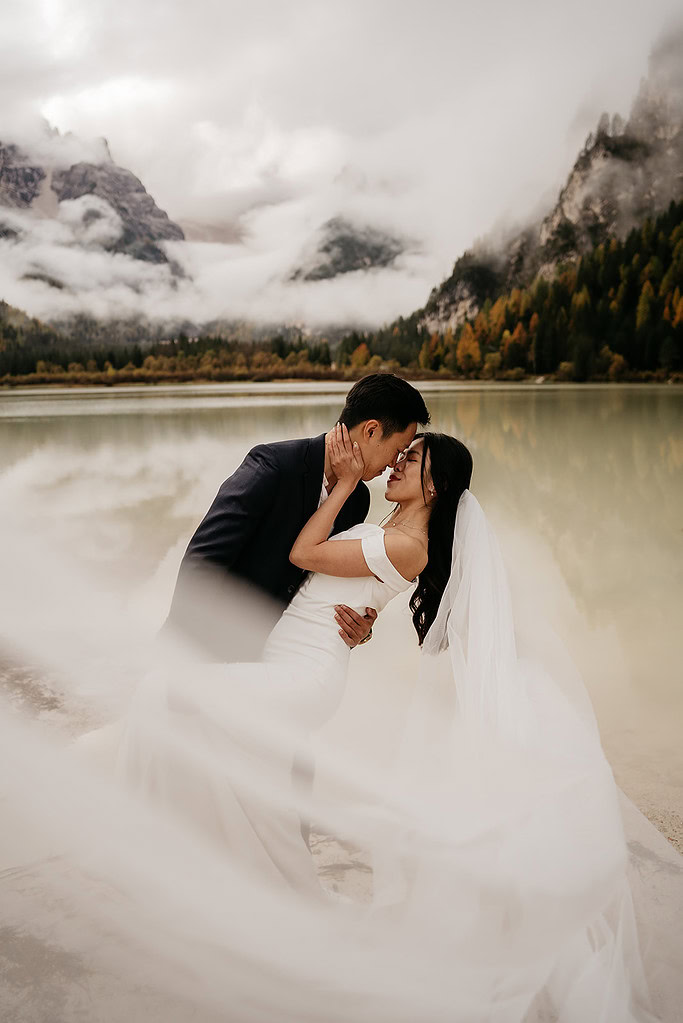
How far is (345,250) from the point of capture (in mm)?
20141

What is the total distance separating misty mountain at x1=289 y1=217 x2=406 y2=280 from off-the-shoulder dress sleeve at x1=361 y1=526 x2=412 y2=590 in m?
19.3

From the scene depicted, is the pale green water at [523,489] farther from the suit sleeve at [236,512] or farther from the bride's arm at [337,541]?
the suit sleeve at [236,512]

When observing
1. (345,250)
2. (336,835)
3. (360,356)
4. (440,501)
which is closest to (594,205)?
(345,250)

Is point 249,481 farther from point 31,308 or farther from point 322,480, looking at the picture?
point 31,308

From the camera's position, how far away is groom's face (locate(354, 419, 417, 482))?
159 centimetres

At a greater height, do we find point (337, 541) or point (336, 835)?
point (337, 541)

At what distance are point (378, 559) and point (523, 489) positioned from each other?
9.07 m

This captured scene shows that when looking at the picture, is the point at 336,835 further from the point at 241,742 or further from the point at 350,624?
the point at 350,624

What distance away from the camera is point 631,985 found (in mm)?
1401

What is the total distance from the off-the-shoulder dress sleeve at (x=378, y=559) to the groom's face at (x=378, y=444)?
0.13 m

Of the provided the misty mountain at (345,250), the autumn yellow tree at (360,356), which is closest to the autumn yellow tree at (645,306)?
the misty mountain at (345,250)

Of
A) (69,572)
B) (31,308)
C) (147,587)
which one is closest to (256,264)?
(31,308)

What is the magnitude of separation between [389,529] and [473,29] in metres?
19.1

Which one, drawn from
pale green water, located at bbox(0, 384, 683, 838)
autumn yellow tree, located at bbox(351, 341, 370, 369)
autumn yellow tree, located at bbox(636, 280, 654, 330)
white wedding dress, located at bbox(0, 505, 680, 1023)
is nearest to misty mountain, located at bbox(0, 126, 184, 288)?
pale green water, located at bbox(0, 384, 683, 838)
